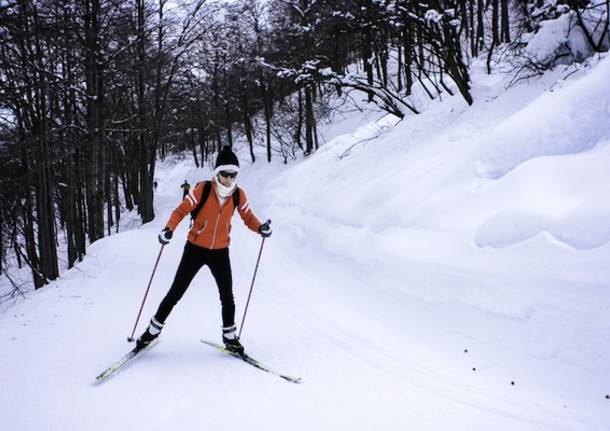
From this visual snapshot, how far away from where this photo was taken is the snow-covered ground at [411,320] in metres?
3.33

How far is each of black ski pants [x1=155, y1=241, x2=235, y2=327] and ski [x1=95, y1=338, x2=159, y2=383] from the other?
342 millimetres

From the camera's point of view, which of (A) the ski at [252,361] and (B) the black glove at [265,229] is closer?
(A) the ski at [252,361]

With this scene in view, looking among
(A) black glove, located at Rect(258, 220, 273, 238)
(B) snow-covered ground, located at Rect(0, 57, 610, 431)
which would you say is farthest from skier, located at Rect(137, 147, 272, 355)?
(A) black glove, located at Rect(258, 220, 273, 238)

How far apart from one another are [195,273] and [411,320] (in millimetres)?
2510

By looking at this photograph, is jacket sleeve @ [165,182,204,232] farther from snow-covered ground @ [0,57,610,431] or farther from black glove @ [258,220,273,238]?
snow-covered ground @ [0,57,610,431]

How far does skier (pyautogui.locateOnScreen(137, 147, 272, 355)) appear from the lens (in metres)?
4.39

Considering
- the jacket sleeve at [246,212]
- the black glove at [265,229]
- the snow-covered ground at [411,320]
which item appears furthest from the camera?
the black glove at [265,229]

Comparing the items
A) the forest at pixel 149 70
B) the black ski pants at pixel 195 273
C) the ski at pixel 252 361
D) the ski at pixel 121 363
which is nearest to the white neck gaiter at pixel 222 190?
the black ski pants at pixel 195 273

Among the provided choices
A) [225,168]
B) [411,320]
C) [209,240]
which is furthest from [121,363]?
[411,320]

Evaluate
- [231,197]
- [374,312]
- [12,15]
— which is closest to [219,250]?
[231,197]

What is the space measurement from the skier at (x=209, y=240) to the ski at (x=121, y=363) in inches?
2.8

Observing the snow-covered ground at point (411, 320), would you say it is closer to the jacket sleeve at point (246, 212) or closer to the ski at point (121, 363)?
the ski at point (121, 363)

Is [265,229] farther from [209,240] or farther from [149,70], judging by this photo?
[149,70]

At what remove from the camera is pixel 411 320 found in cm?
503
